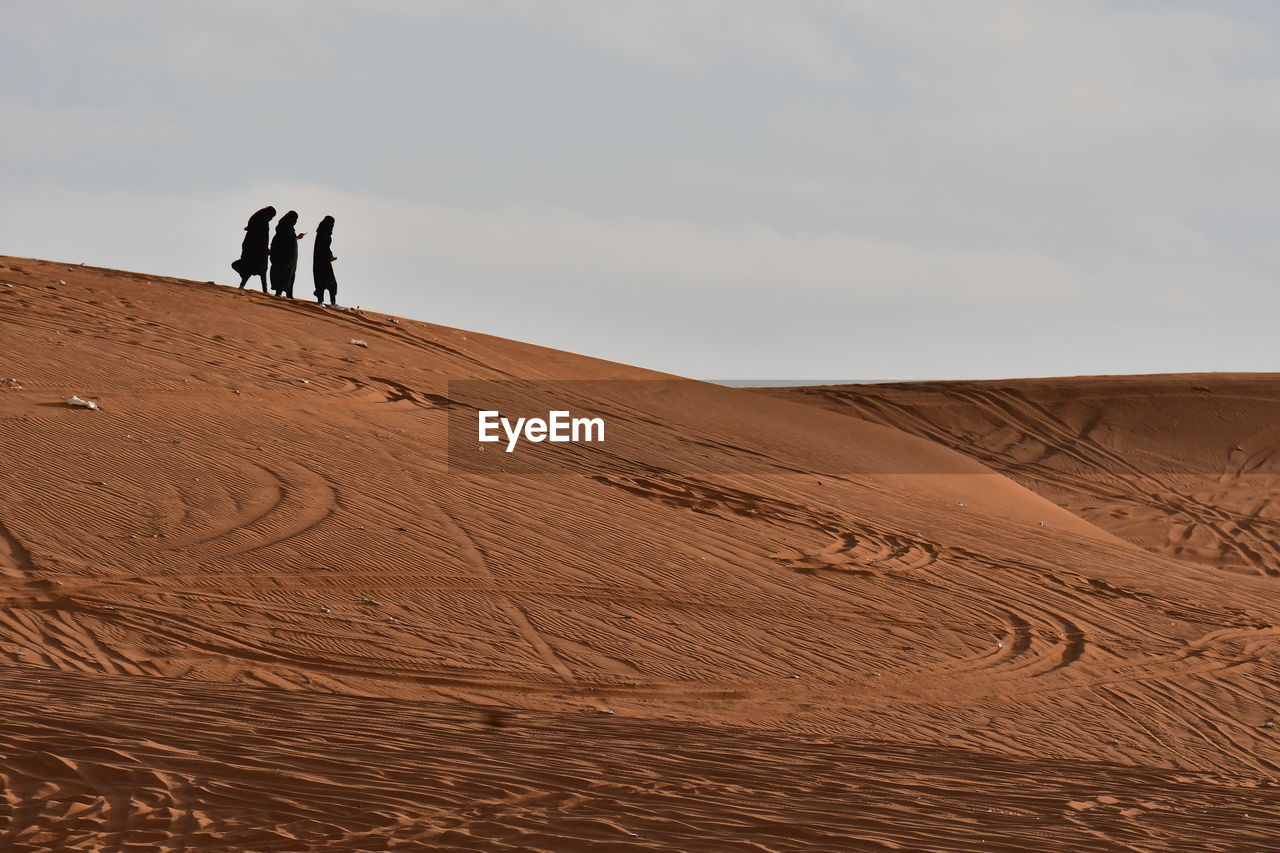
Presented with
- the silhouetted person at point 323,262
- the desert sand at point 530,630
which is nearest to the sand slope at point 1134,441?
the desert sand at point 530,630

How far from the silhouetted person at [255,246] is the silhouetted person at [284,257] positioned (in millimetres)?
202

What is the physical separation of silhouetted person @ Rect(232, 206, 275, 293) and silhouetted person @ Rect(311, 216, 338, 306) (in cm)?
92

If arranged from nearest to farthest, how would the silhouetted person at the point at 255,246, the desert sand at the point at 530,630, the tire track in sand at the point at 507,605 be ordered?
the desert sand at the point at 530,630 → the tire track in sand at the point at 507,605 → the silhouetted person at the point at 255,246

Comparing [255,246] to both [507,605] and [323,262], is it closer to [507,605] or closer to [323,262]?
[323,262]

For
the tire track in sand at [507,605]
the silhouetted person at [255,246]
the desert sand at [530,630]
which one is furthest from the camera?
the silhouetted person at [255,246]

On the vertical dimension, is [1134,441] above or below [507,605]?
above

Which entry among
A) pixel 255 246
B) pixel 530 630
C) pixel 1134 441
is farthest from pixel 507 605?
pixel 1134 441

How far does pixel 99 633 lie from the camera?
7.36 meters

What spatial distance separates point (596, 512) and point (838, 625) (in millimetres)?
2905

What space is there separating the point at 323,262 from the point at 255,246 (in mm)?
1265

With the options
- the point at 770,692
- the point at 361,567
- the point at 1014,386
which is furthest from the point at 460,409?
the point at 1014,386

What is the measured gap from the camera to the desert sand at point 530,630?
4711mm

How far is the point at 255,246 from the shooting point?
1986cm

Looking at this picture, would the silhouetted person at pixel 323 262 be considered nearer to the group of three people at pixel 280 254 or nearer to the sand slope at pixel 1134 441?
the group of three people at pixel 280 254
